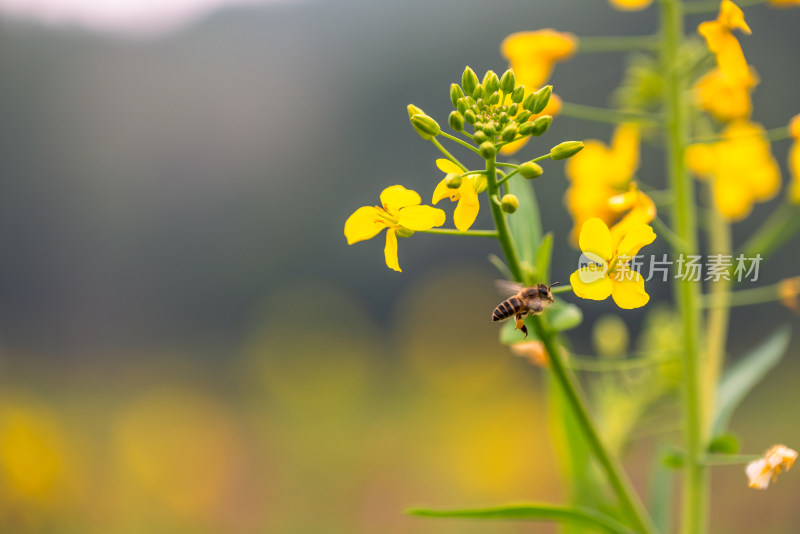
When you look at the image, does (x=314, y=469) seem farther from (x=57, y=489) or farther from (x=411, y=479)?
(x=57, y=489)

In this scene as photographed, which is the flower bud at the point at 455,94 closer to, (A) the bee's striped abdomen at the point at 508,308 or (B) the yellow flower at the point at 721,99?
(A) the bee's striped abdomen at the point at 508,308

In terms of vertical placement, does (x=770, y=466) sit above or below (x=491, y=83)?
below

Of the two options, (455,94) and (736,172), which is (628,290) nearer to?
(455,94)

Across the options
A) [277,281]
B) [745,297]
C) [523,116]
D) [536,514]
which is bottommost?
[536,514]

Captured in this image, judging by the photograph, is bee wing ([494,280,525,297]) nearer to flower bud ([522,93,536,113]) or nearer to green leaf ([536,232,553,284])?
green leaf ([536,232,553,284])

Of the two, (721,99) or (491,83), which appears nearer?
(491,83)

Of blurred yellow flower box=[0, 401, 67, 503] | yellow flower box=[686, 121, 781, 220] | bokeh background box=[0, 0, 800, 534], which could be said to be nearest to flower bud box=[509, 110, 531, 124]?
yellow flower box=[686, 121, 781, 220]

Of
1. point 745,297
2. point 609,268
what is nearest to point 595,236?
point 609,268
